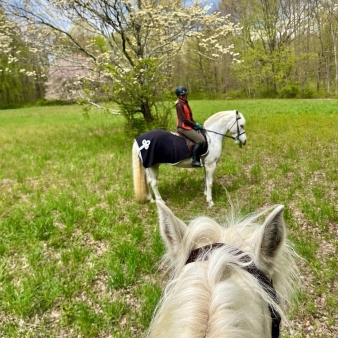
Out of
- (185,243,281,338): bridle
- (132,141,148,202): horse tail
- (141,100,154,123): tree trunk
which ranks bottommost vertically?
(132,141,148,202): horse tail

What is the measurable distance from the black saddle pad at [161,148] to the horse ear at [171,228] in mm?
4297

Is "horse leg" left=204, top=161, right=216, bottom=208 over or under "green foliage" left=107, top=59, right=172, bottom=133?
under

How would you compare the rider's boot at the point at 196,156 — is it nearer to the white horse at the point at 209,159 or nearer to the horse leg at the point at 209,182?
the white horse at the point at 209,159

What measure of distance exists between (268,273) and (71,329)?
2.63 metres

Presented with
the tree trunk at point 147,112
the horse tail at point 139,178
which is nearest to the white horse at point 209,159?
the horse tail at point 139,178

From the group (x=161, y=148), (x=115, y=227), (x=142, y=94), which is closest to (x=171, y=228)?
(x=115, y=227)

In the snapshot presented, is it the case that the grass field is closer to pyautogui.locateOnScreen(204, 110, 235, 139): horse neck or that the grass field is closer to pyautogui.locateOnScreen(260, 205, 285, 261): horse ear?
pyautogui.locateOnScreen(204, 110, 235, 139): horse neck

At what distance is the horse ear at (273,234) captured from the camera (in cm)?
133

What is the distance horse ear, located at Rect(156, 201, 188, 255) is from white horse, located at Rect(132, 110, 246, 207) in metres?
4.45

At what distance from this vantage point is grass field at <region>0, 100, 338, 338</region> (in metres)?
3.33

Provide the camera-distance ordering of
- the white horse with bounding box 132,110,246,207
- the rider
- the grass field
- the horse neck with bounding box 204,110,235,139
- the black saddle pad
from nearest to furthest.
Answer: the grass field
the black saddle pad
the rider
the white horse with bounding box 132,110,246,207
the horse neck with bounding box 204,110,235,139

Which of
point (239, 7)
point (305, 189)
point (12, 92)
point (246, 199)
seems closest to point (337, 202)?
point (305, 189)

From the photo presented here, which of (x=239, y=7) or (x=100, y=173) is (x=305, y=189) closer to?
(x=100, y=173)

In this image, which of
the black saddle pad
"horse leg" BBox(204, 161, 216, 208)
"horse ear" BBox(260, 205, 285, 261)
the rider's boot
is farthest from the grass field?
"horse ear" BBox(260, 205, 285, 261)
